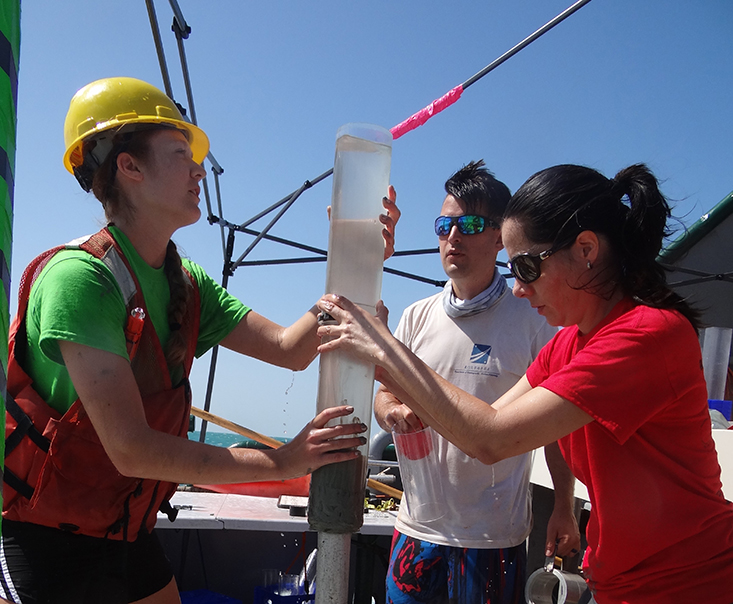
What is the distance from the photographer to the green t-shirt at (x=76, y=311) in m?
1.72

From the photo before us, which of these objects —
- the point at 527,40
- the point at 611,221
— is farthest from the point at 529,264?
the point at 527,40

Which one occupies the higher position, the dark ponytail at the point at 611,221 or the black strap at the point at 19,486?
the dark ponytail at the point at 611,221

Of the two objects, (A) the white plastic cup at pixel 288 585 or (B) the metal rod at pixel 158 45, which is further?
(A) the white plastic cup at pixel 288 585

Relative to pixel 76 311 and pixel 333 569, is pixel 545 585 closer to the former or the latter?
pixel 333 569

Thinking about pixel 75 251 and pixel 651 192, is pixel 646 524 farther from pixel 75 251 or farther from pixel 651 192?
pixel 75 251

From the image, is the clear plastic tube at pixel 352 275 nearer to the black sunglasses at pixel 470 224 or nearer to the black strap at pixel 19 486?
the black strap at pixel 19 486

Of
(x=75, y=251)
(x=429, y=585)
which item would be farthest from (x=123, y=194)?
(x=429, y=585)

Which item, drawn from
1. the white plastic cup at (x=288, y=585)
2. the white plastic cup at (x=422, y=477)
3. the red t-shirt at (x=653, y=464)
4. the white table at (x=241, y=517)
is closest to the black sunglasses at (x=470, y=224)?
the white plastic cup at (x=422, y=477)

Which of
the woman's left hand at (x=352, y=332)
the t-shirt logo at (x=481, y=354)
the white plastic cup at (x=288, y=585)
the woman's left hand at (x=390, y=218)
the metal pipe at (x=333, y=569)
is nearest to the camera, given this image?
the metal pipe at (x=333, y=569)

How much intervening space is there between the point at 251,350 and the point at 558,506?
139 cm

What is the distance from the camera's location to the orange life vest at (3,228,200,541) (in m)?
1.84

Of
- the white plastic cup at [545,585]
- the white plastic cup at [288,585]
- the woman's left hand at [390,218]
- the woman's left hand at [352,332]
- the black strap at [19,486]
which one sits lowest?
the white plastic cup at [288,585]

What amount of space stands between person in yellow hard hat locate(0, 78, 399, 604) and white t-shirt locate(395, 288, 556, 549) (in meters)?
0.76

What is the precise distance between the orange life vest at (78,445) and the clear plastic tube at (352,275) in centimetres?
64
